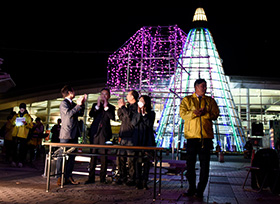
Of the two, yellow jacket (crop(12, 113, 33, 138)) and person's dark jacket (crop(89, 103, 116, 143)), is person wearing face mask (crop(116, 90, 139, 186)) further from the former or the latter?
yellow jacket (crop(12, 113, 33, 138))

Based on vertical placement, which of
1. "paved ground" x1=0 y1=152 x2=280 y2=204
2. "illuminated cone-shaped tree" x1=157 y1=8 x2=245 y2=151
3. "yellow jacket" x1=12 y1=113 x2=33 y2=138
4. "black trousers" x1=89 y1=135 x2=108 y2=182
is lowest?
"paved ground" x1=0 y1=152 x2=280 y2=204

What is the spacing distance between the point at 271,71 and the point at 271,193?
116 feet

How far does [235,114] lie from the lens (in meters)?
26.8

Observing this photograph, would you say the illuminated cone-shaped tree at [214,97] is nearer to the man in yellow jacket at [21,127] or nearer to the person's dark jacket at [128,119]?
the man in yellow jacket at [21,127]

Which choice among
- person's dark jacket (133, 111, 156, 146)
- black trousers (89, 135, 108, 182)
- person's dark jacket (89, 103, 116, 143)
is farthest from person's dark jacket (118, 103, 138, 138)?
black trousers (89, 135, 108, 182)

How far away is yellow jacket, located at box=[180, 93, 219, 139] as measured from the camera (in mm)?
5523

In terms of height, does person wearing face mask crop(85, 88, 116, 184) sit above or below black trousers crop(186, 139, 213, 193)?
above

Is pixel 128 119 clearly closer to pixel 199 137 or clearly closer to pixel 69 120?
pixel 69 120

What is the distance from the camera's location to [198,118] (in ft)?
18.4

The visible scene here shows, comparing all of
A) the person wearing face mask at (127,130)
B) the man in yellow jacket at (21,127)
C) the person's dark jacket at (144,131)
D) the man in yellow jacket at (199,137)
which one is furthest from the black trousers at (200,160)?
the man in yellow jacket at (21,127)

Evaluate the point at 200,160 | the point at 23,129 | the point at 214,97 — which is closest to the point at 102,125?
the point at 200,160

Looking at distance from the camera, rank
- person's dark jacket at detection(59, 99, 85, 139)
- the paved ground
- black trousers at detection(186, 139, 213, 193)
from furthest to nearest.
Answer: person's dark jacket at detection(59, 99, 85, 139) < black trousers at detection(186, 139, 213, 193) < the paved ground

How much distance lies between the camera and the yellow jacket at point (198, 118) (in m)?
5.52

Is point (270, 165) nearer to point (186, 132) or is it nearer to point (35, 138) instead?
point (186, 132)
